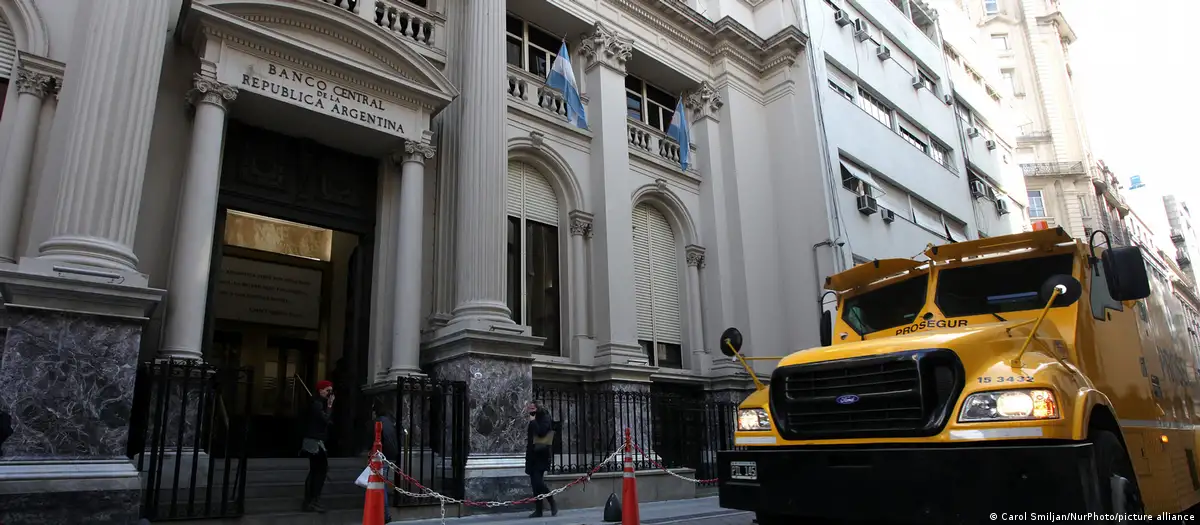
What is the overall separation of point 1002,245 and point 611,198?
9.54 m

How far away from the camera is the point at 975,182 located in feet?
93.7

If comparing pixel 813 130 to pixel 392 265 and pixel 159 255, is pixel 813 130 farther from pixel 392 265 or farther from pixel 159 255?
pixel 159 255

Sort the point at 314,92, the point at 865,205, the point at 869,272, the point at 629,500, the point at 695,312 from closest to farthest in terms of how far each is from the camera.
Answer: the point at 629,500
the point at 869,272
the point at 314,92
the point at 695,312
the point at 865,205

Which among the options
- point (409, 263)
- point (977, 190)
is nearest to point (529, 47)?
point (409, 263)

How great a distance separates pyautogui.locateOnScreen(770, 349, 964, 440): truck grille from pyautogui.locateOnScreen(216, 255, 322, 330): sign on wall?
1246cm

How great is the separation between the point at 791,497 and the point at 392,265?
858 centimetres

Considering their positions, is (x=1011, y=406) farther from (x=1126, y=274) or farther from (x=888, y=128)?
(x=888, y=128)

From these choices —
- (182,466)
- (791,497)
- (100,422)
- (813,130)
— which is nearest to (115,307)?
(100,422)

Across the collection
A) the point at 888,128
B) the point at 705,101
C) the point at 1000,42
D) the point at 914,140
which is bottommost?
the point at 705,101

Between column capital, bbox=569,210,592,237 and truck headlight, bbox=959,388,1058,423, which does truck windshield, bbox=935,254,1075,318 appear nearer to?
truck headlight, bbox=959,388,1058,423

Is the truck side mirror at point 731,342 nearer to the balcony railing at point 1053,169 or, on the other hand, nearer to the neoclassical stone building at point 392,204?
the neoclassical stone building at point 392,204

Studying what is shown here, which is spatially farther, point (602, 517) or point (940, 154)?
point (940, 154)

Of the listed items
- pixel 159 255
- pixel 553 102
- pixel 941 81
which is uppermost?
pixel 941 81

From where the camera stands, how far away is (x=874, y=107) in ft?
75.6
